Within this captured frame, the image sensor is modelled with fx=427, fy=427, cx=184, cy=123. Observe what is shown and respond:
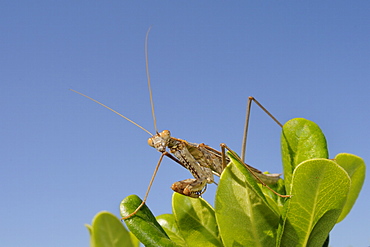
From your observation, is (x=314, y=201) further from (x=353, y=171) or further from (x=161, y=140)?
(x=161, y=140)

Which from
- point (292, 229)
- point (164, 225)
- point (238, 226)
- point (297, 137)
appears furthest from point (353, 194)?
point (164, 225)

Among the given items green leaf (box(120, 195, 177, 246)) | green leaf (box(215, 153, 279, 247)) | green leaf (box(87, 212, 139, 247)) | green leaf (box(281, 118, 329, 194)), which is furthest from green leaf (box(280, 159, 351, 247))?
green leaf (box(87, 212, 139, 247))

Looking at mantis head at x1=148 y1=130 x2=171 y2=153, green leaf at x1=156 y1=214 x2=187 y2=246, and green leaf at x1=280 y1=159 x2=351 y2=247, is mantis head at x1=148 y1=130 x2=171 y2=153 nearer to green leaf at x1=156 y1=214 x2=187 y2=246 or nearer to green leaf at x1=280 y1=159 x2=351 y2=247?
green leaf at x1=156 y1=214 x2=187 y2=246

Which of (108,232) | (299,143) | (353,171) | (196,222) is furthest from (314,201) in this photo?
(108,232)

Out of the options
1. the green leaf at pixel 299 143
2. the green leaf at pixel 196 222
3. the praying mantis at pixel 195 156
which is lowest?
the green leaf at pixel 196 222

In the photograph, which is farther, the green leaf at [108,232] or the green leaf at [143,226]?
the green leaf at [143,226]

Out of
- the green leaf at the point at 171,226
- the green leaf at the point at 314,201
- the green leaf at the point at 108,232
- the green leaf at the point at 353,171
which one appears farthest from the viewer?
the green leaf at the point at 171,226

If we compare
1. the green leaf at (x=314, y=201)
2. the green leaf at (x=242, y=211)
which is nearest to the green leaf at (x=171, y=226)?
the green leaf at (x=242, y=211)

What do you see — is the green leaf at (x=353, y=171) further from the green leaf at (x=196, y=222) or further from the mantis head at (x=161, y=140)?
the mantis head at (x=161, y=140)
